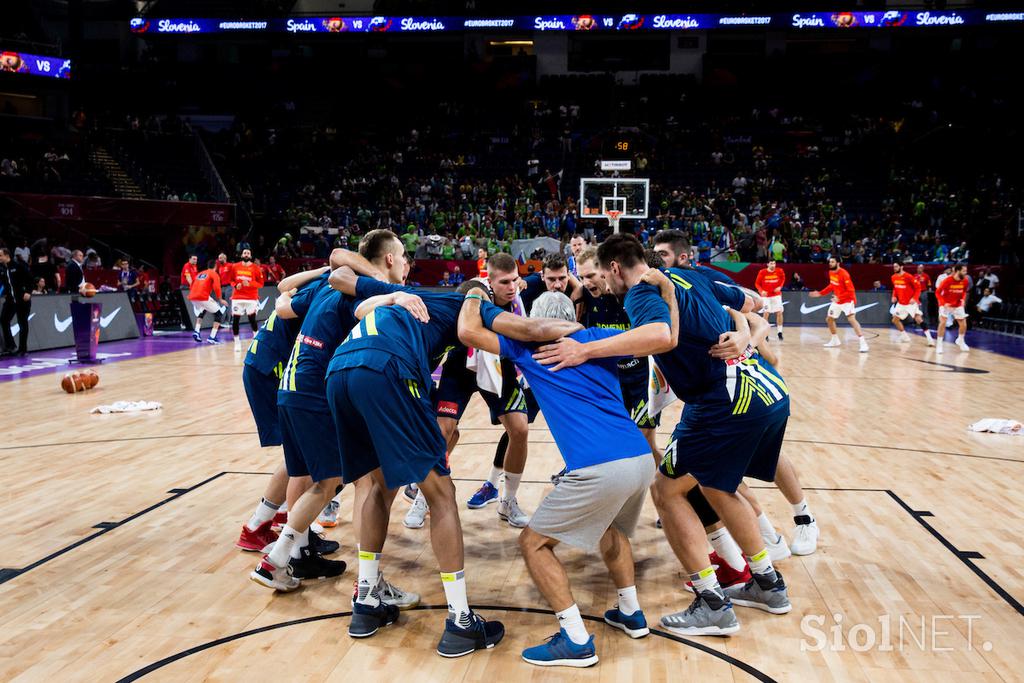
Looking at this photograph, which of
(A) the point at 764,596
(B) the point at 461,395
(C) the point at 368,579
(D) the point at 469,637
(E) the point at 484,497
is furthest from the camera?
(E) the point at 484,497

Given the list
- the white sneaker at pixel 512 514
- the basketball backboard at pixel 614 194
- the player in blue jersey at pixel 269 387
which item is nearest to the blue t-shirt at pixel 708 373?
the white sneaker at pixel 512 514

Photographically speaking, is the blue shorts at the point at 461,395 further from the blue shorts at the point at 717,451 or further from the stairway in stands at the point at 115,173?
the stairway in stands at the point at 115,173

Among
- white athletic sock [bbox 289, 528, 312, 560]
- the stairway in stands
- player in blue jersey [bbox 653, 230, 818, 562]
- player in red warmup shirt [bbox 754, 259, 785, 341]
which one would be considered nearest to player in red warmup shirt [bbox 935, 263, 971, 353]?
player in red warmup shirt [bbox 754, 259, 785, 341]

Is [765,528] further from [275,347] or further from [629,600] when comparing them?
[275,347]

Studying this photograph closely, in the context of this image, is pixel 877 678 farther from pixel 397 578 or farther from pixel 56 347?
pixel 56 347

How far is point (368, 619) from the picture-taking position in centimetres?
410

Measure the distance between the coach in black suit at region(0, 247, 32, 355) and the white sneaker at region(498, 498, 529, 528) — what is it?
11.8 metres

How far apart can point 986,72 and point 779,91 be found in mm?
8922

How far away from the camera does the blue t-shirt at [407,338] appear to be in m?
3.98

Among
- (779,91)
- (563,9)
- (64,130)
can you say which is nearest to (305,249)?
(64,130)

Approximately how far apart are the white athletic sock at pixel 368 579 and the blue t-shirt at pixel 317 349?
0.83 meters

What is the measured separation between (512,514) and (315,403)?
6.59 feet

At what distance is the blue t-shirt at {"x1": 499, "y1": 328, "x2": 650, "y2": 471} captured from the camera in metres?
3.71

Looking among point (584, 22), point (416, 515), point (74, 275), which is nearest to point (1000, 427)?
point (416, 515)
